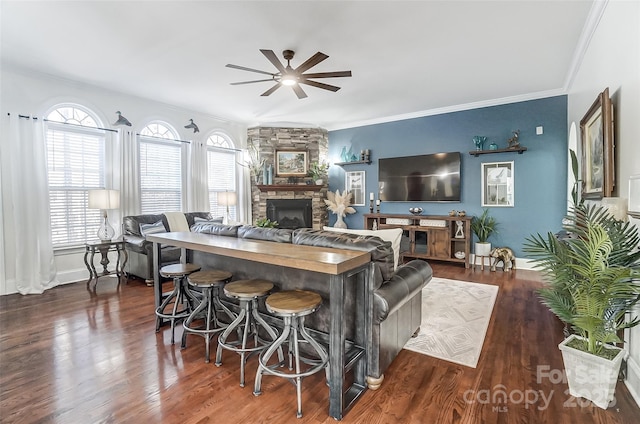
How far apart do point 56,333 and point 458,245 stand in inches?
237

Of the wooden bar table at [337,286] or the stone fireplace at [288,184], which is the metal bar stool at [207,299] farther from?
the stone fireplace at [288,184]

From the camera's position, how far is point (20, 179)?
4098mm

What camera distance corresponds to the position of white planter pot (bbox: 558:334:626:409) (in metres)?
1.79

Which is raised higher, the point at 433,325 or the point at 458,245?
the point at 458,245

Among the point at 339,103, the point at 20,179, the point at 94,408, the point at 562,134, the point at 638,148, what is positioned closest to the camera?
the point at 94,408

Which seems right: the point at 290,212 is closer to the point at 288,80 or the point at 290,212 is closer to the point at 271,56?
the point at 288,80

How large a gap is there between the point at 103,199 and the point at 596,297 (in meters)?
5.54

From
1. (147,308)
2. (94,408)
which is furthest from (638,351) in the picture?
(147,308)

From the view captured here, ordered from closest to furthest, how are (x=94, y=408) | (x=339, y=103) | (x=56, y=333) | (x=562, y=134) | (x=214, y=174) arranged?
(x=94, y=408) → (x=56, y=333) → (x=562, y=134) → (x=339, y=103) → (x=214, y=174)

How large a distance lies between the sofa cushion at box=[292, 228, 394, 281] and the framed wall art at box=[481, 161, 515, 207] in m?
4.33

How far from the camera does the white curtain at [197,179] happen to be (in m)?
6.14

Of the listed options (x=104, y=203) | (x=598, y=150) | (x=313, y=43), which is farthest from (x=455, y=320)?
(x=104, y=203)

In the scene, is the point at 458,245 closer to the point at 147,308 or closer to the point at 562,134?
the point at 562,134

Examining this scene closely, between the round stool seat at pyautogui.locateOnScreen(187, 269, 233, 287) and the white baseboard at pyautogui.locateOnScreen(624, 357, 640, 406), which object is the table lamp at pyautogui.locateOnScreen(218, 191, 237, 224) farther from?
the white baseboard at pyautogui.locateOnScreen(624, 357, 640, 406)
